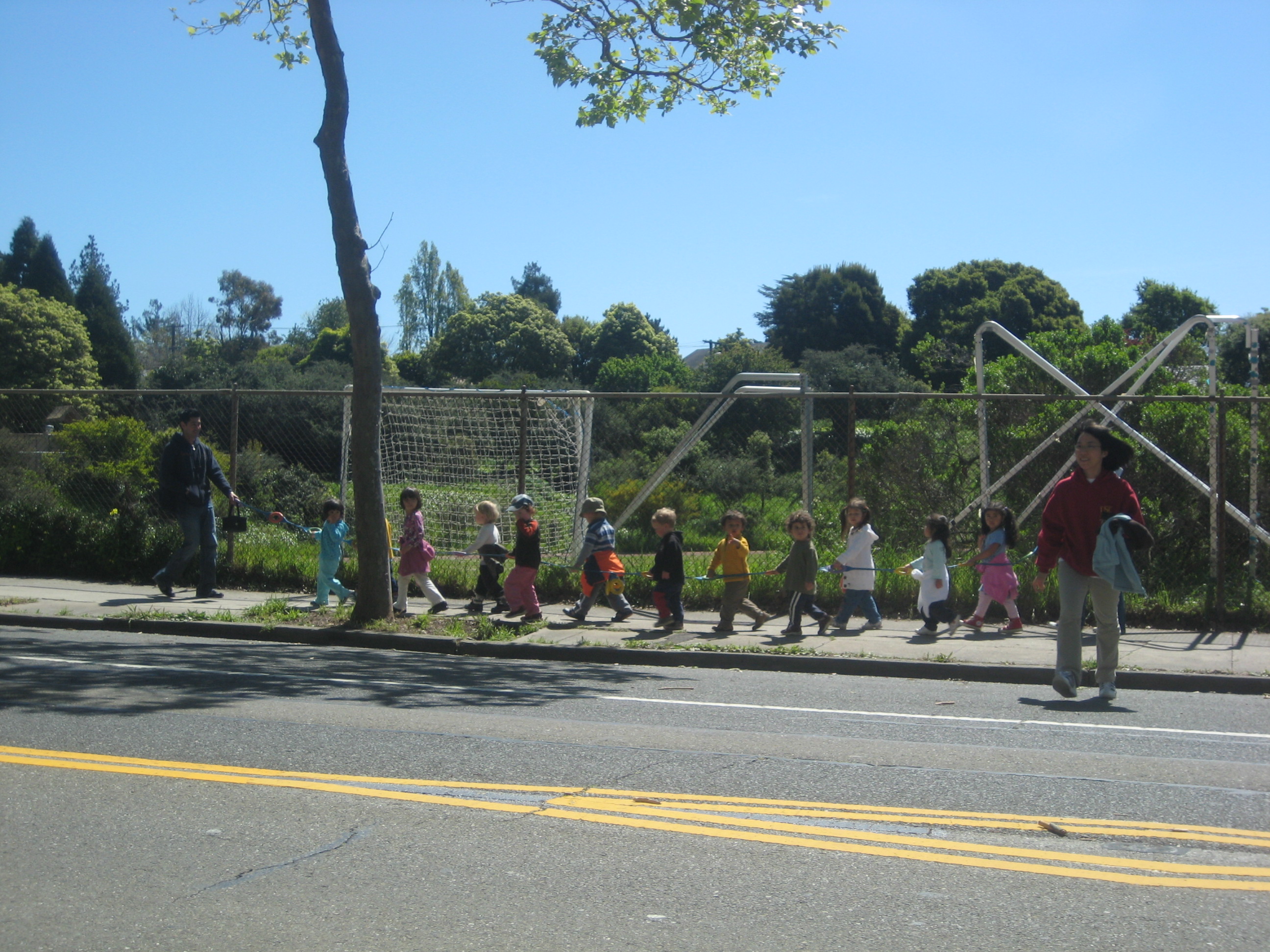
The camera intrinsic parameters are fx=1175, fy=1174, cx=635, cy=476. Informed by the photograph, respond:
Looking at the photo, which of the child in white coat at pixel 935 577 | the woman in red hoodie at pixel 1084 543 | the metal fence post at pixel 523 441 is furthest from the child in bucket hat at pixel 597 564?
the woman in red hoodie at pixel 1084 543

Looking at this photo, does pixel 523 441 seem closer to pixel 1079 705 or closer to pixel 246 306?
pixel 1079 705

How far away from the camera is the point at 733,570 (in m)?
11.1

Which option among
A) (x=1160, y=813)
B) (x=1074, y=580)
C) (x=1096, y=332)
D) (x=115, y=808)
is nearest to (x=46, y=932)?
(x=115, y=808)

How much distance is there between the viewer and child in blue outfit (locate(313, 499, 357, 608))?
1187cm

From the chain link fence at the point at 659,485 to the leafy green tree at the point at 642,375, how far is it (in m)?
44.8

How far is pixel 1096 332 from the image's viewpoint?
19.1 meters

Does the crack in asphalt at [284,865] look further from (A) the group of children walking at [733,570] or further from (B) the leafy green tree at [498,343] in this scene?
(B) the leafy green tree at [498,343]

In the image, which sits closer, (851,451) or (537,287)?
(851,451)

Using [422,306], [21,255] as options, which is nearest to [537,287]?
[422,306]

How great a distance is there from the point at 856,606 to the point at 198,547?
6957mm

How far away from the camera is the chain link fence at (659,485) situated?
11.5 m

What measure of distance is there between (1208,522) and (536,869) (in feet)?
30.9

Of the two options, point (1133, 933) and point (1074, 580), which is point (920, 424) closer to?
point (1074, 580)

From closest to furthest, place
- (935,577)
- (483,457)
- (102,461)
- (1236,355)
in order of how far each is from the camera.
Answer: (935,577) → (483,457) → (102,461) → (1236,355)
